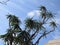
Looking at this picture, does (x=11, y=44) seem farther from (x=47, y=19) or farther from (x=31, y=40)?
(x=47, y=19)

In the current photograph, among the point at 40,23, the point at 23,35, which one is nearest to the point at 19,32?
the point at 23,35

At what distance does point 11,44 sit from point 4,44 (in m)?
0.93

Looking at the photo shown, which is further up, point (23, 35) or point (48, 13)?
point (48, 13)

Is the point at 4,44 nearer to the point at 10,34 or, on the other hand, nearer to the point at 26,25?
the point at 10,34

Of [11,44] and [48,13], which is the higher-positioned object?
[48,13]

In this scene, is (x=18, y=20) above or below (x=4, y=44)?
above

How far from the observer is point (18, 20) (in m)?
33.6

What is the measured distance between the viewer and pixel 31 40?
32.8m

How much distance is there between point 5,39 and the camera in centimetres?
3250

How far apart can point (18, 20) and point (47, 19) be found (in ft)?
11.5

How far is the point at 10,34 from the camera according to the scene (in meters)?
32.7

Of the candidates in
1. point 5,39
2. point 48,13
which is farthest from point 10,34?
point 48,13

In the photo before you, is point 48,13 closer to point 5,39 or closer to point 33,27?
point 33,27

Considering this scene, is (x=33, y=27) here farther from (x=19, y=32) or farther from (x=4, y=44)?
(x=4, y=44)
